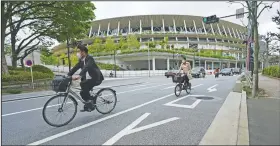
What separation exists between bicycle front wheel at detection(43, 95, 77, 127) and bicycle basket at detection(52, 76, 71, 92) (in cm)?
18

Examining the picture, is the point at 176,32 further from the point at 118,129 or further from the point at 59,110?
the point at 118,129

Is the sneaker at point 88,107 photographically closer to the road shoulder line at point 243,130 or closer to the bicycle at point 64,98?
the bicycle at point 64,98

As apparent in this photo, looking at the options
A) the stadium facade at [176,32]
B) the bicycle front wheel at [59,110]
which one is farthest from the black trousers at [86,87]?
the stadium facade at [176,32]

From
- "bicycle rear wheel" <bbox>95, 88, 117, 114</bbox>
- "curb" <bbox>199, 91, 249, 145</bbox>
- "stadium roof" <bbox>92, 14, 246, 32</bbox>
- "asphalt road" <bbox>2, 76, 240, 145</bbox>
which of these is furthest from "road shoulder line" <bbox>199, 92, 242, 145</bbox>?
"stadium roof" <bbox>92, 14, 246, 32</bbox>

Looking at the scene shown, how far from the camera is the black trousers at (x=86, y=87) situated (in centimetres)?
530

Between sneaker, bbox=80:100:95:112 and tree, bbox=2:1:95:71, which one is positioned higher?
tree, bbox=2:1:95:71

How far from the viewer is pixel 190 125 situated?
472cm

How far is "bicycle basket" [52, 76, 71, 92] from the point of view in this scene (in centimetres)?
482

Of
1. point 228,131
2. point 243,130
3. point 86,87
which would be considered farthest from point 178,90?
point 228,131

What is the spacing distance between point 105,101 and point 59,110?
137cm

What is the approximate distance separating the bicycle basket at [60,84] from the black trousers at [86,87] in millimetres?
465

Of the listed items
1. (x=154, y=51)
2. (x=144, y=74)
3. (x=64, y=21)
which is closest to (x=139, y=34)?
(x=154, y=51)

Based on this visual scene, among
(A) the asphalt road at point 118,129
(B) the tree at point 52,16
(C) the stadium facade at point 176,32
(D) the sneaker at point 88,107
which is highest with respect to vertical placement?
(C) the stadium facade at point 176,32

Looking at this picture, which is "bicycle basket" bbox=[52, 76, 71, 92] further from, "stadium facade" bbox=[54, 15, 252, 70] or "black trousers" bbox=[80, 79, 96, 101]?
"stadium facade" bbox=[54, 15, 252, 70]
